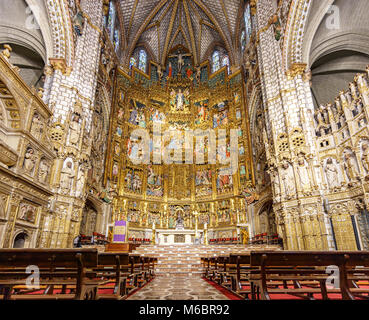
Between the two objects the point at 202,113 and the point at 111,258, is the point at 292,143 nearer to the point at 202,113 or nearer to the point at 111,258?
the point at 111,258

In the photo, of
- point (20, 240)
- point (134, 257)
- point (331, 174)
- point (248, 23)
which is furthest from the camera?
point (248, 23)

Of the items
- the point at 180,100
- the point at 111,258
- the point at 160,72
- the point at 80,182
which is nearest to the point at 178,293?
the point at 111,258

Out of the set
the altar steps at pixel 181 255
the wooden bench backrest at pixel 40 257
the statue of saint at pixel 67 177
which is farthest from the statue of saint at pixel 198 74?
the wooden bench backrest at pixel 40 257

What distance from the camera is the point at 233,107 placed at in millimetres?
23391

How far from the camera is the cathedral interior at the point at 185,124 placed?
11055 mm

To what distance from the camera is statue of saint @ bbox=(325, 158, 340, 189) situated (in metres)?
12.4

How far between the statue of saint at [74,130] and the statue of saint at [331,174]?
1376 centimetres

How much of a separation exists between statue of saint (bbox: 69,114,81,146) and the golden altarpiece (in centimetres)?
609

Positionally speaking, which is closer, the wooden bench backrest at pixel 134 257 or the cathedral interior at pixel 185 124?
the wooden bench backrest at pixel 134 257

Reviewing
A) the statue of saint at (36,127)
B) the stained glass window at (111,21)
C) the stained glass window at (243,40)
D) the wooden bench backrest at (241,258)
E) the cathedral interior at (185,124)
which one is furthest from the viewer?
the stained glass window at (243,40)

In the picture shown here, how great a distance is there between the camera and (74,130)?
13.9 metres

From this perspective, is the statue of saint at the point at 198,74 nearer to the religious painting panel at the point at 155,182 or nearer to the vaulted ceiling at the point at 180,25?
the vaulted ceiling at the point at 180,25

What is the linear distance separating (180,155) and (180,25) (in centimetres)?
1677
